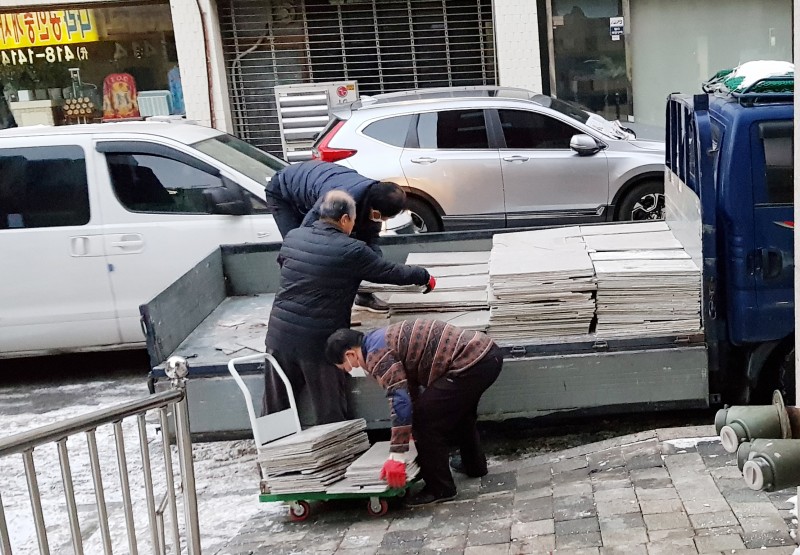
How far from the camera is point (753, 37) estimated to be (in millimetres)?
13961

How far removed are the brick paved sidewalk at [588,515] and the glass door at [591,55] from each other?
9.40m

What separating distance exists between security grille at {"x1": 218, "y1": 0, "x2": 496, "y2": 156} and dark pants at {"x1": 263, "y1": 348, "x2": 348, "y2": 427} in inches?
366

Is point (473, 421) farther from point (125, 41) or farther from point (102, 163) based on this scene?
point (125, 41)

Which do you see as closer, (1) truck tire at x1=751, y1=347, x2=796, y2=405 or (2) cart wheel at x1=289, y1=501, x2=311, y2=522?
(2) cart wheel at x1=289, y1=501, x2=311, y2=522

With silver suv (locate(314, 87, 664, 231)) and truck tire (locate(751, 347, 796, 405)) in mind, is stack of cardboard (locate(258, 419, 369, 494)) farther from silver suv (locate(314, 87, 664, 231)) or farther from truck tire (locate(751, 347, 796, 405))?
silver suv (locate(314, 87, 664, 231))

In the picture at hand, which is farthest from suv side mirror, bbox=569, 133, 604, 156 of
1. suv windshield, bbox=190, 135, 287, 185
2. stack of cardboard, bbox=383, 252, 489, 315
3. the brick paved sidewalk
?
the brick paved sidewalk

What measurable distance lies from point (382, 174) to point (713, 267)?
16.1ft

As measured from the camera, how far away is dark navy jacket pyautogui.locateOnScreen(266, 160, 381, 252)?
5699 mm

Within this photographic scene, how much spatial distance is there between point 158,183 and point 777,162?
4.44 m

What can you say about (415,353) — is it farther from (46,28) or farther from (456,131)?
(46,28)

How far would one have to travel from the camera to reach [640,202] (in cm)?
939

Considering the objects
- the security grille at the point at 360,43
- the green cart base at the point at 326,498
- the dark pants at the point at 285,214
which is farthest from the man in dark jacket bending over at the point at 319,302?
the security grille at the point at 360,43

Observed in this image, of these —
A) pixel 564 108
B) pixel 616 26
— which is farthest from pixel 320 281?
pixel 616 26

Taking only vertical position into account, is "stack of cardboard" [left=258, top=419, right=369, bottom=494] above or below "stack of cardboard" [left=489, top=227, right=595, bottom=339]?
below
